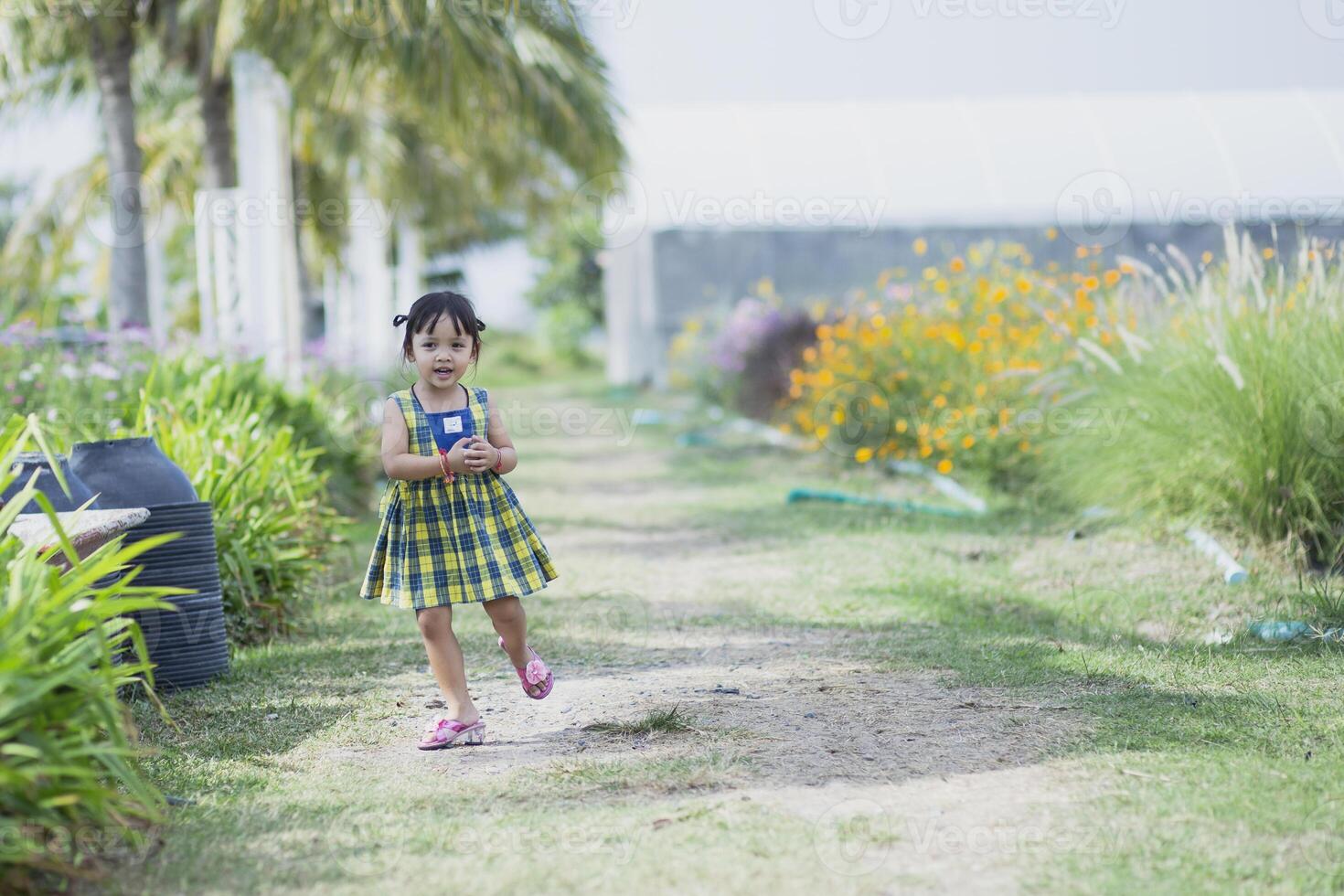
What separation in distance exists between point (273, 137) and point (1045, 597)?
7.33 m

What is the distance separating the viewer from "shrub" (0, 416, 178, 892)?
2.61m

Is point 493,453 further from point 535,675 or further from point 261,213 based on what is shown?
point 261,213

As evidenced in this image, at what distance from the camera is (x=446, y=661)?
3.83m

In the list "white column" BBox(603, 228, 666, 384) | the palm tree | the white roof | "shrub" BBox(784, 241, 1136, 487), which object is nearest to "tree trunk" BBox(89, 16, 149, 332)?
the palm tree

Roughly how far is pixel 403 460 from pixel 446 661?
1.99 ft

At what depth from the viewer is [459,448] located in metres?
3.78

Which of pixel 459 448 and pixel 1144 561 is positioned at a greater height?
pixel 459 448

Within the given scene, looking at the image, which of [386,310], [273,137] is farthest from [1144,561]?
[386,310]

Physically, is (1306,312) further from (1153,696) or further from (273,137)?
(273,137)

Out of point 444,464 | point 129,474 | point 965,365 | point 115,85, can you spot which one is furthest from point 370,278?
point 444,464

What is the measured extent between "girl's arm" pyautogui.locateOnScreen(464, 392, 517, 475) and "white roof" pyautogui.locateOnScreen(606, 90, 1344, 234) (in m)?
15.0

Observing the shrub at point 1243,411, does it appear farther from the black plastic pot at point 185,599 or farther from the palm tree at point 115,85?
the palm tree at point 115,85

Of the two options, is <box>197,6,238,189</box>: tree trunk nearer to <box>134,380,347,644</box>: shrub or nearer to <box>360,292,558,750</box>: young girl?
<box>134,380,347,644</box>: shrub

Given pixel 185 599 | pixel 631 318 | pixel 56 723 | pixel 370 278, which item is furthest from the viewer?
pixel 631 318
